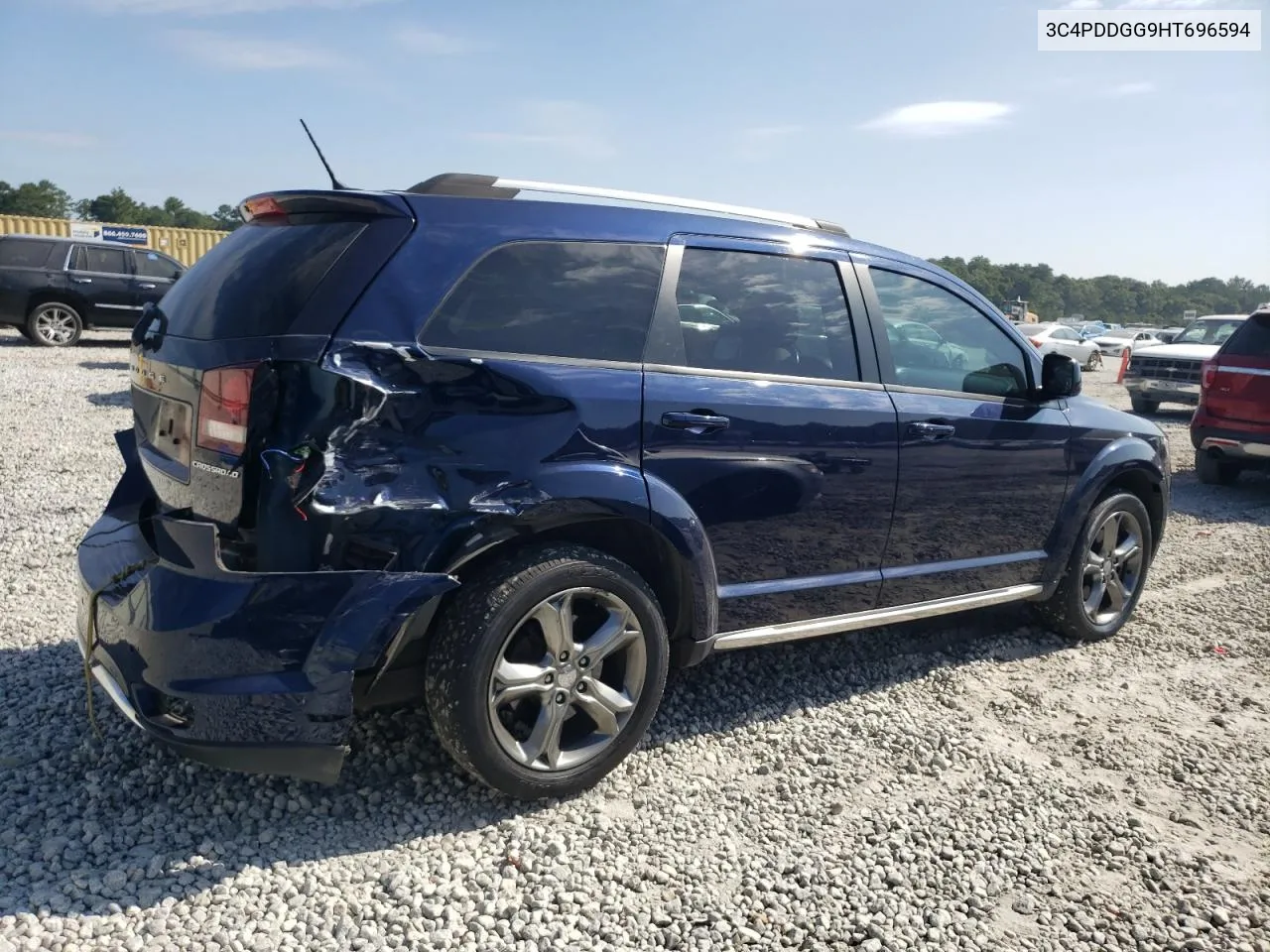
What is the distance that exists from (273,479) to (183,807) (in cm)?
113

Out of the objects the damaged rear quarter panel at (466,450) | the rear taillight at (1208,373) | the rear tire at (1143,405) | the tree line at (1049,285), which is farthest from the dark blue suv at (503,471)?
the tree line at (1049,285)

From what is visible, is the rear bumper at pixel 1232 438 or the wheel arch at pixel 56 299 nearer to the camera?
the rear bumper at pixel 1232 438

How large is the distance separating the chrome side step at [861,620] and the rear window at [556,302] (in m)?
1.10

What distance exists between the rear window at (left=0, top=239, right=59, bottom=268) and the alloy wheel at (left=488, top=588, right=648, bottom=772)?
53.1 feet

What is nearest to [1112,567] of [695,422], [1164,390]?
[695,422]

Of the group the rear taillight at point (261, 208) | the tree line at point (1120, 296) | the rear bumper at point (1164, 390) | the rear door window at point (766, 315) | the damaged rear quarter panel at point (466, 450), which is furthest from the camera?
the tree line at point (1120, 296)

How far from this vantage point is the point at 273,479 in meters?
2.73

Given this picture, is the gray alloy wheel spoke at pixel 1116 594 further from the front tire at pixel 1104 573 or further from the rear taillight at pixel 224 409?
the rear taillight at pixel 224 409

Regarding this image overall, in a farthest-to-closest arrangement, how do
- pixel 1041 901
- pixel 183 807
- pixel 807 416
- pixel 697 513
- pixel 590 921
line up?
pixel 807 416 → pixel 697 513 → pixel 183 807 → pixel 1041 901 → pixel 590 921

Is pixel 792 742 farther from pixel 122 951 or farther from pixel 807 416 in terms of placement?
pixel 122 951

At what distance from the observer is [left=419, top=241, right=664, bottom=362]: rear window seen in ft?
10.0

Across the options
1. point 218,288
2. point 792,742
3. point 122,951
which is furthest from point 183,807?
point 792,742

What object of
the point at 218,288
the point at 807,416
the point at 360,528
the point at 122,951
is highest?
the point at 218,288

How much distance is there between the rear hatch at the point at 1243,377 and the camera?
920 cm
